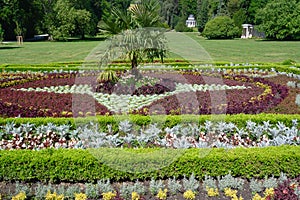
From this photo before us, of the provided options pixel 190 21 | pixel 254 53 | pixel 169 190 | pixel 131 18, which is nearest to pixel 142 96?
pixel 131 18

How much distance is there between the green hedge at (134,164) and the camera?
4.34 meters

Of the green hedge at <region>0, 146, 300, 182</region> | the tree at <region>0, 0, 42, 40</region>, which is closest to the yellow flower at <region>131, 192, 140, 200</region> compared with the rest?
the green hedge at <region>0, 146, 300, 182</region>

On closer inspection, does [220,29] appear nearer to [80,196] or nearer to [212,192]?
[212,192]

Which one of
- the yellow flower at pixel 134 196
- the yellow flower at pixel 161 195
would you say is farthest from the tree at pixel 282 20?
the yellow flower at pixel 134 196

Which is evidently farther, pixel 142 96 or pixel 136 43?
pixel 142 96

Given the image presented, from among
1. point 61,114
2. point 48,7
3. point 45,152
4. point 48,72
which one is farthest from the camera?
point 48,7

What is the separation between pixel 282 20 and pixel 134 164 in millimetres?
40214

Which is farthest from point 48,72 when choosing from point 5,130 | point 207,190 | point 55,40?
point 55,40

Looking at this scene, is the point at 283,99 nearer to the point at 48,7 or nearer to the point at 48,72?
the point at 48,72

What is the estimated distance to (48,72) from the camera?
12.3 m

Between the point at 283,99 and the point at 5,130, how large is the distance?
22.2ft

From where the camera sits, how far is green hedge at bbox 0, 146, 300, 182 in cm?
434

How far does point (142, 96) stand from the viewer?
8.50 metres

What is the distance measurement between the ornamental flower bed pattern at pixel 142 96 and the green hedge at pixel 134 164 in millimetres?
2196
